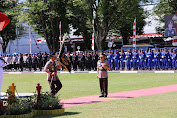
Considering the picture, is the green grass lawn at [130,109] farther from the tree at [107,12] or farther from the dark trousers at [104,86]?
the tree at [107,12]

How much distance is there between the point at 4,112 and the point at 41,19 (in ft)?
138

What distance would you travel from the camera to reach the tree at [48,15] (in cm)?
4925

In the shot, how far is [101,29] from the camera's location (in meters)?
49.1

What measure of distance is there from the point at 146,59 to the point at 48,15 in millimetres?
21817

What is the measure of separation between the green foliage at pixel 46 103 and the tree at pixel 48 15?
125 feet

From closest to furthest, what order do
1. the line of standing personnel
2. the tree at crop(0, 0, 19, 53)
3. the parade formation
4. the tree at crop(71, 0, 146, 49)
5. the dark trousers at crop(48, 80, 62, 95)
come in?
the dark trousers at crop(48, 80, 62, 95) → the parade formation → the line of standing personnel → the tree at crop(71, 0, 146, 49) → the tree at crop(0, 0, 19, 53)

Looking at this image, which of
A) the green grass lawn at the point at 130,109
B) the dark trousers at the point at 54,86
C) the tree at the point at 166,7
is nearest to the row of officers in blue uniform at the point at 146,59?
the tree at the point at 166,7

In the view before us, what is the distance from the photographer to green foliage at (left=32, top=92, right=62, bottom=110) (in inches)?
432

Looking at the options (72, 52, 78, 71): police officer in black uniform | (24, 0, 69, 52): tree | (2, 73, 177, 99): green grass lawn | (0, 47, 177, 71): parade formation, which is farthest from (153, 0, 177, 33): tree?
(2, 73, 177, 99): green grass lawn

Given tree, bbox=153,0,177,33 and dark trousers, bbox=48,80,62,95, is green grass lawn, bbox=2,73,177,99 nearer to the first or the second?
dark trousers, bbox=48,80,62,95

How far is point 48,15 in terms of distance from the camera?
171ft

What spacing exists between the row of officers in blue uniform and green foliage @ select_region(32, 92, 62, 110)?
23.1 metres

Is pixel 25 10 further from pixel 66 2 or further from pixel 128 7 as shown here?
pixel 128 7

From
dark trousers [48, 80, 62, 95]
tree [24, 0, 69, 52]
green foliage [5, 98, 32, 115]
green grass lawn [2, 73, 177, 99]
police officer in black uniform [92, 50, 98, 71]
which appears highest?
tree [24, 0, 69, 52]
